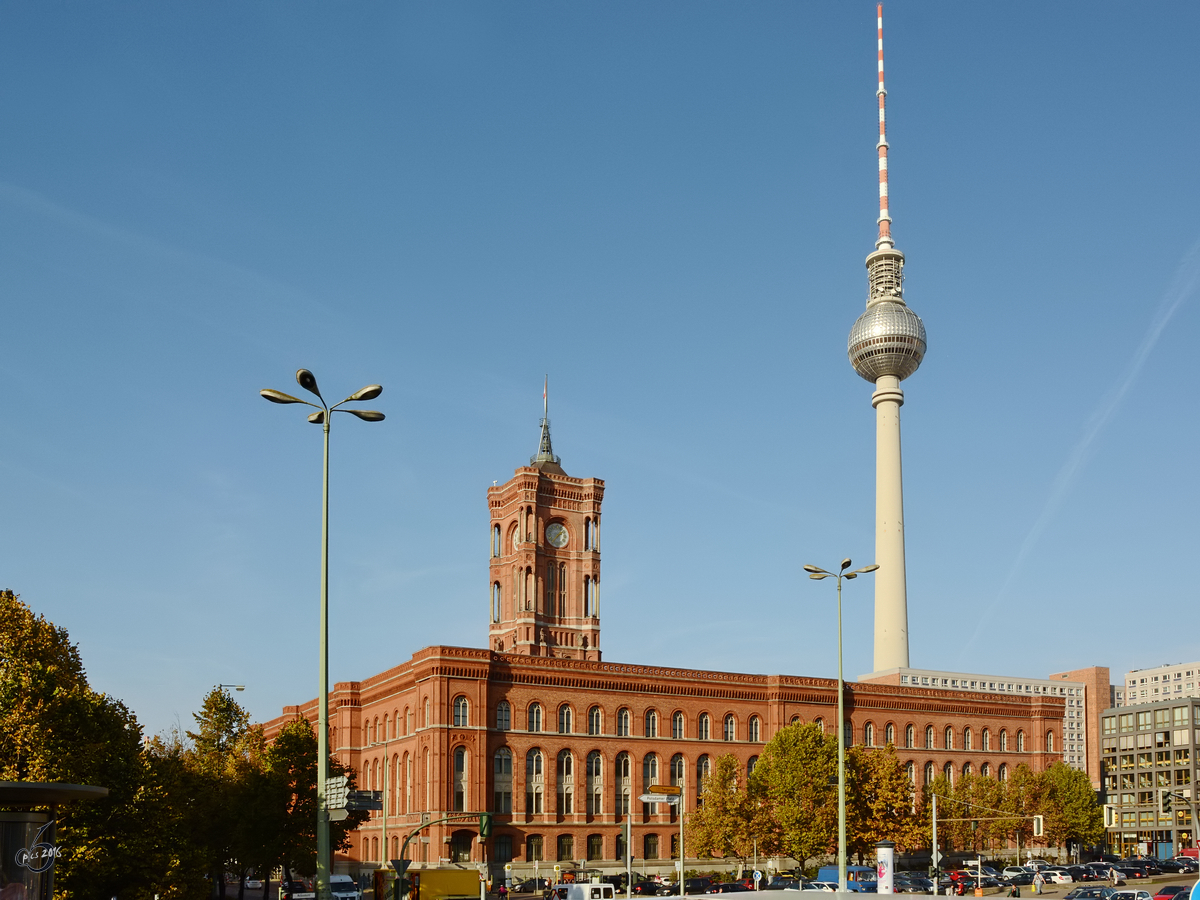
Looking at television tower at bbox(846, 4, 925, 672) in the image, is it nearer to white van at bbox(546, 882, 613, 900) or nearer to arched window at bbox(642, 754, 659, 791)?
arched window at bbox(642, 754, 659, 791)

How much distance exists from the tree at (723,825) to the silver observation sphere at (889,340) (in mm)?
73010

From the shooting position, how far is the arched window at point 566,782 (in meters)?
95.2

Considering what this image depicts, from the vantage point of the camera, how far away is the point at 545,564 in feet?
387

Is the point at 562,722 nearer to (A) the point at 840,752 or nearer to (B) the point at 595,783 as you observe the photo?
(B) the point at 595,783

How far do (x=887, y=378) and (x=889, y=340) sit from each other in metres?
4.93

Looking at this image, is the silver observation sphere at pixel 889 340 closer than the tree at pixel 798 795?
No

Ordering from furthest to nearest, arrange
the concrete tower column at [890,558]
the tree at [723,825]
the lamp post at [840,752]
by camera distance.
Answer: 1. the concrete tower column at [890,558]
2. the tree at [723,825]
3. the lamp post at [840,752]

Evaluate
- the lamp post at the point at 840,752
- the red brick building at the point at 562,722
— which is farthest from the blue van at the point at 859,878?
the lamp post at the point at 840,752

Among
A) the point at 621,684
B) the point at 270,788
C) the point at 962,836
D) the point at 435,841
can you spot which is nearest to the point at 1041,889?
the point at 962,836

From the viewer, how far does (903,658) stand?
143750 millimetres

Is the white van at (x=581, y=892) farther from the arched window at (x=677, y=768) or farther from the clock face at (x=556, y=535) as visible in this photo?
the clock face at (x=556, y=535)

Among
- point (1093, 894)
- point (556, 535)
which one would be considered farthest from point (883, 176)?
point (1093, 894)

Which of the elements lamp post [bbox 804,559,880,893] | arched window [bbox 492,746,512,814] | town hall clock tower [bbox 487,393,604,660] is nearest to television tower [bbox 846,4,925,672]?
town hall clock tower [bbox 487,393,604,660]

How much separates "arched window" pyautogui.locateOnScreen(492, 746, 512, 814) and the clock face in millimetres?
28735
